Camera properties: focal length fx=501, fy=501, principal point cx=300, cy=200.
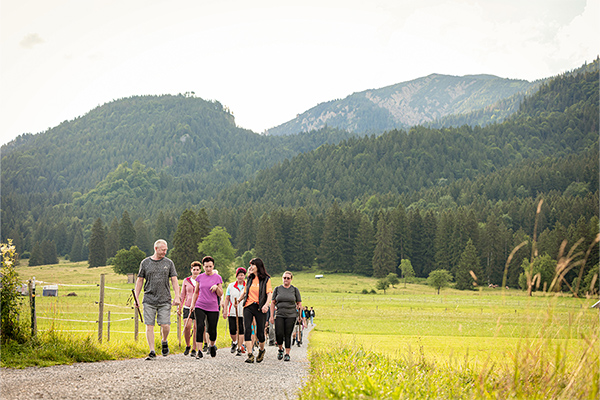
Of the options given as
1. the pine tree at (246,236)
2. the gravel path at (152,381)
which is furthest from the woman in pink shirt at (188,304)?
the pine tree at (246,236)

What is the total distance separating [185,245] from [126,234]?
201 ft

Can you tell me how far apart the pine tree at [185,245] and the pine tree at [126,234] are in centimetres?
5847

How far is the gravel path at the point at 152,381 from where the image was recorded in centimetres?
799

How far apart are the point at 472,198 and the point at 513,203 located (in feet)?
89.5

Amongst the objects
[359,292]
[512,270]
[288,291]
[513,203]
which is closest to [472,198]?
[513,203]

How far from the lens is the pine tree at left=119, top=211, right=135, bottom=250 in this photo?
137 m

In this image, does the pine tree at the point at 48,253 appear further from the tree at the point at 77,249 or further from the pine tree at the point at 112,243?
the pine tree at the point at 112,243

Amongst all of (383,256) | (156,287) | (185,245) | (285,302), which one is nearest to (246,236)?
(383,256)

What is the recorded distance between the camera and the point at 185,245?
8338cm

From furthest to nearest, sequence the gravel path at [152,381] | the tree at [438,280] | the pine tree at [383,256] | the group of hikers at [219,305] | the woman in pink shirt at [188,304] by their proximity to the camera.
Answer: the pine tree at [383,256] → the tree at [438,280] → the woman in pink shirt at [188,304] → the group of hikers at [219,305] → the gravel path at [152,381]

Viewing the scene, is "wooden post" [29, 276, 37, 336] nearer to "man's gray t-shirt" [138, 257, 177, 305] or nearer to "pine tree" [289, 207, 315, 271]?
"man's gray t-shirt" [138, 257, 177, 305]

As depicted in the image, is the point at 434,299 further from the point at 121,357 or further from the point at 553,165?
the point at 553,165

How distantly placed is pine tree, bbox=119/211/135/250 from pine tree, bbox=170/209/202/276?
58.5 m

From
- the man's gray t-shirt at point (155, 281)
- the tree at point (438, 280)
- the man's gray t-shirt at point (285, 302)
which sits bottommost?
the tree at point (438, 280)
